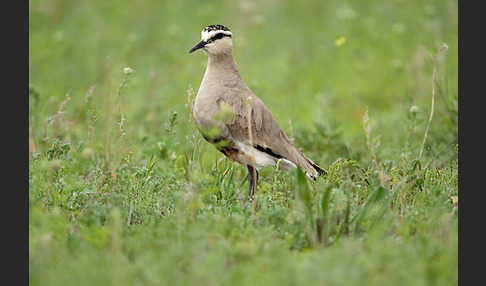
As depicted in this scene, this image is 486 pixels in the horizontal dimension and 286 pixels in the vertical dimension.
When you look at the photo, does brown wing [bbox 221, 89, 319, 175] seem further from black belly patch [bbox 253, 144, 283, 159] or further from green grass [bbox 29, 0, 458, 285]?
green grass [bbox 29, 0, 458, 285]

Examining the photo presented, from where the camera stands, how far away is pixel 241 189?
16.6 feet

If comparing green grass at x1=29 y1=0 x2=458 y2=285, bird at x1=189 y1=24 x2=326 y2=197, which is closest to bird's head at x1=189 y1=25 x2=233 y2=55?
bird at x1=189 y1=24 x2=326 y2=197

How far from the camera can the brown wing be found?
16.8ft

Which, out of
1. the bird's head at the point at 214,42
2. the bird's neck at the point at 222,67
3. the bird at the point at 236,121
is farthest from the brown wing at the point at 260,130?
the bird's head at the point at 214,42

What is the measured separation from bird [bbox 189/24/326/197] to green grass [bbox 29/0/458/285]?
0.19 meters

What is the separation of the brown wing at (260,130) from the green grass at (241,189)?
0.30 meters

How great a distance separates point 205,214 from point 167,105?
4364mm

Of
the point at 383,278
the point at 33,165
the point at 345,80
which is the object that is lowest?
the point at 383,278

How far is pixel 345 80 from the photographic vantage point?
354 inches

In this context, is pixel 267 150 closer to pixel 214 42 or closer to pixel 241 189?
pixel 241 189

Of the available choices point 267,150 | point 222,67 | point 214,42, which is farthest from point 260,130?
point 214,42

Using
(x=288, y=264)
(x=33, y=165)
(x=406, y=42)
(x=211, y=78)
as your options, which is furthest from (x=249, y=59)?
(x=288, y=264)

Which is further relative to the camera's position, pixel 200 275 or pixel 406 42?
pixel 406 42

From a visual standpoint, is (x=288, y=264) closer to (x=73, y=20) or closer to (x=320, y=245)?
(x=320, y=245)
